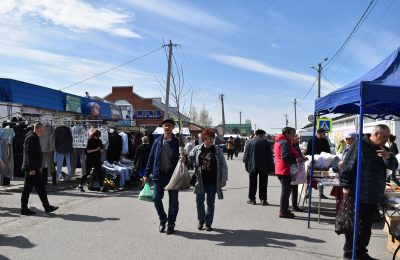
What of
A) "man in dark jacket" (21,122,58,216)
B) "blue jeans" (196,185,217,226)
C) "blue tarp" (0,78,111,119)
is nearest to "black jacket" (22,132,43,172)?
"man in dark jacket" (21,122,58,216)

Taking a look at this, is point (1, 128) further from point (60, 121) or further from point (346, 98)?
point (346, 98)

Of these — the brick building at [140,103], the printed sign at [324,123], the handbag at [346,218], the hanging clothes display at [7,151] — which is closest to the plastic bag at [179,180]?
the handbag at [346,218]

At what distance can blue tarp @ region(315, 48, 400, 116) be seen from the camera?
17.7ft

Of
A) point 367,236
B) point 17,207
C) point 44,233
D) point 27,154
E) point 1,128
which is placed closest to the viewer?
point 367,236

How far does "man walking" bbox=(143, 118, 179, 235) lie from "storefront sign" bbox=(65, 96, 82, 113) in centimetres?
1446

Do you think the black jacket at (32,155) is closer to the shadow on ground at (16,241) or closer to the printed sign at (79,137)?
the shadow on ground at (16,241)

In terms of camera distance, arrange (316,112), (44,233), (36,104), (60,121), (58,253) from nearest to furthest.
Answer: (58,253) → (44,233) → (316,112) → (60,121) → (36,104)

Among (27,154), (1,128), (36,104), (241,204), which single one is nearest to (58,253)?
(27,154)

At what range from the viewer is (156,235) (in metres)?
7.04

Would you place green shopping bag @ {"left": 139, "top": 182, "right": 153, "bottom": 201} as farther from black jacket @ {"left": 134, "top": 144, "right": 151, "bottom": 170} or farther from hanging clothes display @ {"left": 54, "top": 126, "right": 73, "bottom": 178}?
hanging clothes display @ {"left": 54, "top": 126, "right": 73, "bottom": 178}

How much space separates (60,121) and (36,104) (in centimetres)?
304

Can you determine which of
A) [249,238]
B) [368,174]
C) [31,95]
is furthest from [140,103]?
[368,174]

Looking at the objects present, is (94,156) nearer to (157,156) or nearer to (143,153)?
(143,153)

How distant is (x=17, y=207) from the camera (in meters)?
9.60
